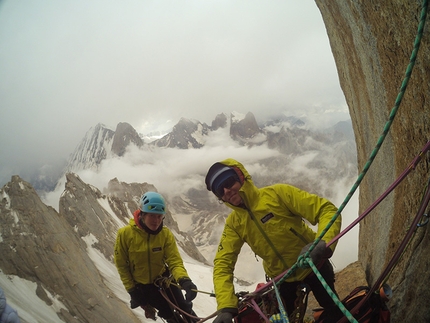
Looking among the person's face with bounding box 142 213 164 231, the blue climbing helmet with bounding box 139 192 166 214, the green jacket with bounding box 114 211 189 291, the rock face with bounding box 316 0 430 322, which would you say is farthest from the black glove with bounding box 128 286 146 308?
the rock face with bounding box 316 0 430 322

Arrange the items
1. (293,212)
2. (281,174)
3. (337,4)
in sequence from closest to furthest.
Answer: (293,212) → (337,4) → (281,174)

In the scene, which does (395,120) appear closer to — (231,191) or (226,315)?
(231,191)

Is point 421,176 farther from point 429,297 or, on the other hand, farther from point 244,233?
point 244,233

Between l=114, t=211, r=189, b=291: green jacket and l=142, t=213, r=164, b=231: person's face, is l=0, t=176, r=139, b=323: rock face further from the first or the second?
l=142, t=213, r=164, b=231: person's face

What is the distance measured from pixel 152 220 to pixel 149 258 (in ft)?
2.61

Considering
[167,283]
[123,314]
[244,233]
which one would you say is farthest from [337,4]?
[123,314]

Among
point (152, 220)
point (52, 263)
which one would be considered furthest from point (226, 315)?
point (52, 263)

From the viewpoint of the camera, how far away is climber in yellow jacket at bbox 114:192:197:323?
497 centimetres

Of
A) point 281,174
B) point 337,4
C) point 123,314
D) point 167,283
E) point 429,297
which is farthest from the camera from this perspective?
point 281,174

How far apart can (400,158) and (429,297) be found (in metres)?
1.44

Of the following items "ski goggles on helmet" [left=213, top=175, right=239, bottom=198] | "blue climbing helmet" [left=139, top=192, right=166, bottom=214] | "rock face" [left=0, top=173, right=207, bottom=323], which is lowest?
"rock face" [left=0, top=173, right=207, bottom=323]

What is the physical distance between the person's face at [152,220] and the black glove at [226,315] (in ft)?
7.94

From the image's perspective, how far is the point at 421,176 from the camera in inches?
103

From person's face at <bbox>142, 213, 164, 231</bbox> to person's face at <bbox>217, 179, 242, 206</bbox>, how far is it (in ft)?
7.35
